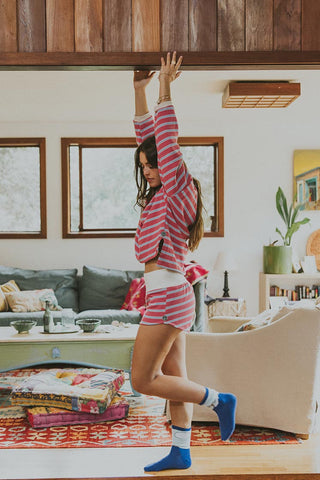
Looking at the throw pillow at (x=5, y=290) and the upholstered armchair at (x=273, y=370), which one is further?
the throw pillow at (x=5, y=290)

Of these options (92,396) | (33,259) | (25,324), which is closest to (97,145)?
(33,259)

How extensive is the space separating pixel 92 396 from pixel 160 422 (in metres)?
0.46

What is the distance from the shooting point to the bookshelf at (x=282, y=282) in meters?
6.11

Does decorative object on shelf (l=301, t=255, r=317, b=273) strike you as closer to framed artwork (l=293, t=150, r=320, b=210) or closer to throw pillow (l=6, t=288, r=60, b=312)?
framed artwork (l=293, t=150, r=320, b=210)

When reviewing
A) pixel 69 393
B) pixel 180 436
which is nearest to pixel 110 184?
pixel 69 393

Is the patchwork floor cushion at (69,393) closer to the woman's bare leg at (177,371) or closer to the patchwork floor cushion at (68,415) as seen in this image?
the patchwork floor cushion at (68,415)

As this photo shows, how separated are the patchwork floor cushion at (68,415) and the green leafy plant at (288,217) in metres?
3.19

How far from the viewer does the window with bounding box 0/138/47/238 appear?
6438 mm

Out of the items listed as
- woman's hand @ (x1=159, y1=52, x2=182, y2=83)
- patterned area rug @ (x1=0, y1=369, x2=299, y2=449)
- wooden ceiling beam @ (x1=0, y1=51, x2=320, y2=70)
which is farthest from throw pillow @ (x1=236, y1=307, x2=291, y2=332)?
woman's hand @ (x1=159, y1=52, x2=182, y2=83)

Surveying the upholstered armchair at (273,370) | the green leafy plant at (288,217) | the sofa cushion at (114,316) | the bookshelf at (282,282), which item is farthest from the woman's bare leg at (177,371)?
the green leafy plant at (288,217)

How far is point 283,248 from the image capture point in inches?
240

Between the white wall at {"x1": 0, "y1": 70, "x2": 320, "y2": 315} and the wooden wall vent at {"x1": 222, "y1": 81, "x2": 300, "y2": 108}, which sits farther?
the white wall at {"x1": 0, "y1": 70, "x2": 320, "y2": 315}

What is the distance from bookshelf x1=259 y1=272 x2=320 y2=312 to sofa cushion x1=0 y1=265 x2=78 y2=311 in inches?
81.2

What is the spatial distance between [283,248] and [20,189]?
3036 mm
